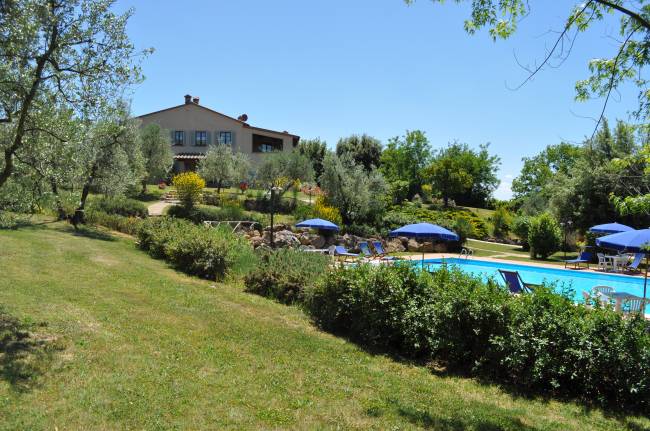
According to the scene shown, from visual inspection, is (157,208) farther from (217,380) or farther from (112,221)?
(217,380)

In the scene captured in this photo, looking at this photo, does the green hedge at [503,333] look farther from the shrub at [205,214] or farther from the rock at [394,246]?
the shrub at [205,214]

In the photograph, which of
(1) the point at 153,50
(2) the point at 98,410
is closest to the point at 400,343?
(2) the point at 98,410

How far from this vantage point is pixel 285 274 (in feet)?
36.0

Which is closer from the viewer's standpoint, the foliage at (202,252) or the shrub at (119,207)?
the foliage at (202,252)

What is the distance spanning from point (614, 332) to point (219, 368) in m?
4.84

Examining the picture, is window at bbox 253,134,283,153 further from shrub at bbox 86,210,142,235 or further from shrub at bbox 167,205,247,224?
shrub at bbox 86,210,142,235

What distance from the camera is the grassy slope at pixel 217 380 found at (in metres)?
4.53

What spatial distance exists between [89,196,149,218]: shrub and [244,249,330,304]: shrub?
52.3 ft

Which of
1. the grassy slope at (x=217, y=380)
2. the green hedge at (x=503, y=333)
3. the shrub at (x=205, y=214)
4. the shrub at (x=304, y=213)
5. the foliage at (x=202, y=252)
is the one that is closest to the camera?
the grassy slope at (x=217, y=380)

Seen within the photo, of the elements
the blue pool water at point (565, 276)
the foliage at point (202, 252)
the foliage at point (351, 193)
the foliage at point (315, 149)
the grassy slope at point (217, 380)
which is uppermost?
the foliage at point (315, 149)

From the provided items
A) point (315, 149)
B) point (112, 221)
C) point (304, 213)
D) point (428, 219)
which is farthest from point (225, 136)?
point (112, 221)

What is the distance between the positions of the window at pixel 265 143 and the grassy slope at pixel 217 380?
43.6 m

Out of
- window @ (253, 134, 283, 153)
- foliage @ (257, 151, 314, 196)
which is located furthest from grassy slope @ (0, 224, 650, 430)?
window @ (253, 134, 283, 153)

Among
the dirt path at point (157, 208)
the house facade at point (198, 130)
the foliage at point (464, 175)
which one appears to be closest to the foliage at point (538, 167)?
the foliage at point (464, 175)
